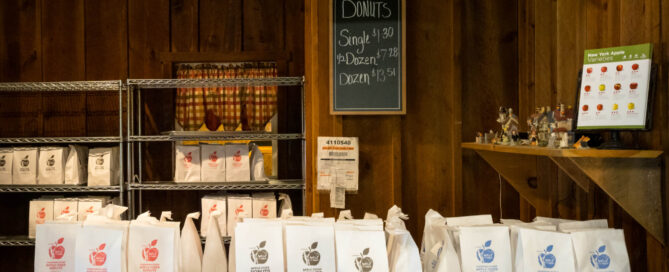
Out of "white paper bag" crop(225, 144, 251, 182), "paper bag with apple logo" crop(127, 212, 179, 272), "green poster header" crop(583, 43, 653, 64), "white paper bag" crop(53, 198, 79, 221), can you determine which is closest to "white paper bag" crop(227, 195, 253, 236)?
"white paper bag" crop(225, 144, 251, 182)

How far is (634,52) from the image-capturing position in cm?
160

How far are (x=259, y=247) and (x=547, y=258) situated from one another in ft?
3.18

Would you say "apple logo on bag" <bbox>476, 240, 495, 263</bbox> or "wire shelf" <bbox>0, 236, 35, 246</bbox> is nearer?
"apple logo on bag" <bbox>476, 240, 495, 263</bbox>

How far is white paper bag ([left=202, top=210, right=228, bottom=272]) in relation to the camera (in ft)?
6.53

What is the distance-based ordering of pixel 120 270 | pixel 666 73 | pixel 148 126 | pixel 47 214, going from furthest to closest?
pixel 148 126 → pixel 47 214 → pixel 120 270 → pixel 666 73

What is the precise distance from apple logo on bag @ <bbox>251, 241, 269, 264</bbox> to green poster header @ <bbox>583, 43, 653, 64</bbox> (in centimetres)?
129

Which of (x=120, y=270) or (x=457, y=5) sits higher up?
(x=457, y=5)

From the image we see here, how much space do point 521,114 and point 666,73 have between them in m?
1.06

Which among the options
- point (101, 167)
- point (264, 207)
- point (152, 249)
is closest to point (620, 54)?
point (152, 249)

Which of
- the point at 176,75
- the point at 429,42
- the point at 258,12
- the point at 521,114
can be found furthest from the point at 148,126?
the point at 521,114

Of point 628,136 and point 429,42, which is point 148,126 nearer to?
point 429,42

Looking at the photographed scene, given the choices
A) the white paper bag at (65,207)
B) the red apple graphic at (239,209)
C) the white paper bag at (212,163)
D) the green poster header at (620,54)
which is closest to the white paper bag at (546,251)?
the green poster header at (620,54)

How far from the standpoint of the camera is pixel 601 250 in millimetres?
1643

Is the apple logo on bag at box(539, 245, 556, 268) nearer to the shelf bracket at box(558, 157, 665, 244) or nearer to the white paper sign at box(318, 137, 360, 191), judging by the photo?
the shelf bracket at box(558, 157, 665, 244)
